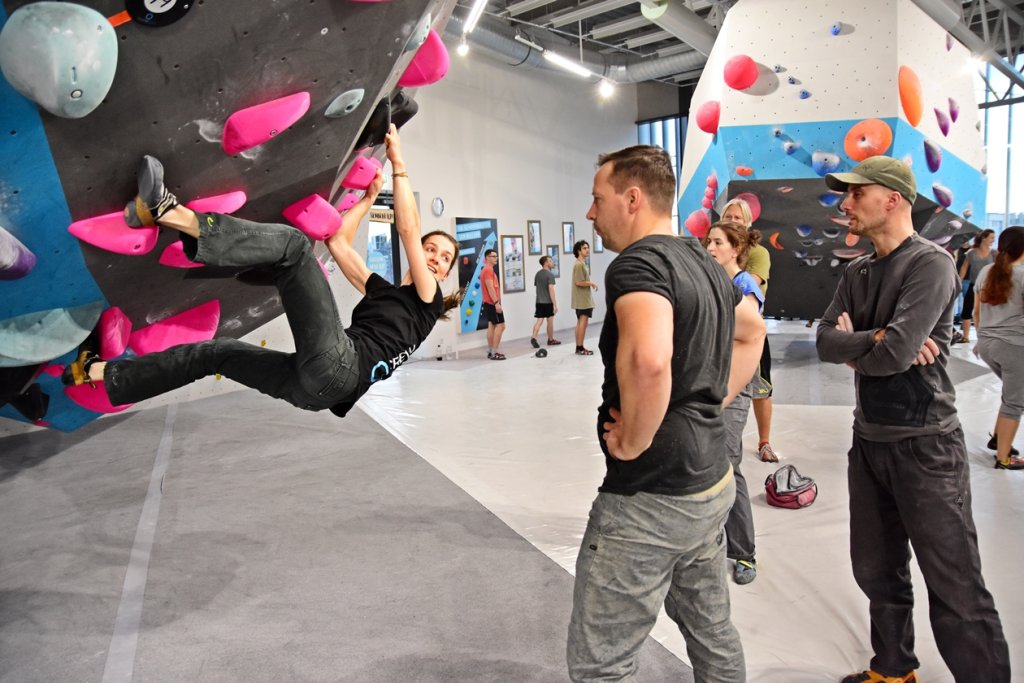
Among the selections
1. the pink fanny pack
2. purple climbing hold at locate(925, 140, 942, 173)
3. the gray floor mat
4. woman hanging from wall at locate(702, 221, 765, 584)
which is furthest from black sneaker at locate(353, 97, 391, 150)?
purple climbing hold at locate(925, 140, 942, 173)

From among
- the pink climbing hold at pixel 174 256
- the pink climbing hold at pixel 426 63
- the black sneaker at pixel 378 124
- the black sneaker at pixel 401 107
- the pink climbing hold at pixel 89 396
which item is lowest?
the pink climbing hold at pixel 89 396

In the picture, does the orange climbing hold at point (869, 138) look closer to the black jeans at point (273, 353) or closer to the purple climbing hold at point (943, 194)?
the purple climbing hold at point (943, 194)

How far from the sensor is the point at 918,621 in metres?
2.44

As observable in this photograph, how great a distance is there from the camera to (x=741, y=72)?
5.42 m

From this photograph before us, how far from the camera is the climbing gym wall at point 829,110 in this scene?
16.8 feet

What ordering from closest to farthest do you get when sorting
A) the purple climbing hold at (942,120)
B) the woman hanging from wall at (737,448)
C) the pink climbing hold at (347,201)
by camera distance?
the woman hanging from wall at (737,448), the pink climbing hold at (347,201), the purple climbing hold at (942,120)

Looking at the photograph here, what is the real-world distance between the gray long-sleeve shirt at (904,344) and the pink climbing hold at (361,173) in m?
1.63

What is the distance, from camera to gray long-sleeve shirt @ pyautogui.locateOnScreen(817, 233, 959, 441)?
1.86 m

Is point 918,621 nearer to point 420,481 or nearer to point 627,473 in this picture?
point 627,473

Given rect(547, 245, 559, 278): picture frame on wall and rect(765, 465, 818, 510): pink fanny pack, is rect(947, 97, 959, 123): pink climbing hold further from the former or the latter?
rect(547, 245, 559, 278): picture frame on wall

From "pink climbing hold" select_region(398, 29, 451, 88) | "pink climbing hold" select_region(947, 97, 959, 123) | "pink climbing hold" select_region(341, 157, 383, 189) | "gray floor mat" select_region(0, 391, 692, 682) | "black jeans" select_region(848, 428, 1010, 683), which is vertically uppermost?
"pink climbing hold" select_region(947, 97, 959, 123)

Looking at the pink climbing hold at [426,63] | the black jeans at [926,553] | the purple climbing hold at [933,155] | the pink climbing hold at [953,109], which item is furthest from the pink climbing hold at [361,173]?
the pink climbing hold at [953,109]

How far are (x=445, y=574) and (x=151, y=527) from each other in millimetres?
1644

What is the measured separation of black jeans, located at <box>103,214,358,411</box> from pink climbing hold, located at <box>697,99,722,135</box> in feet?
15.4
